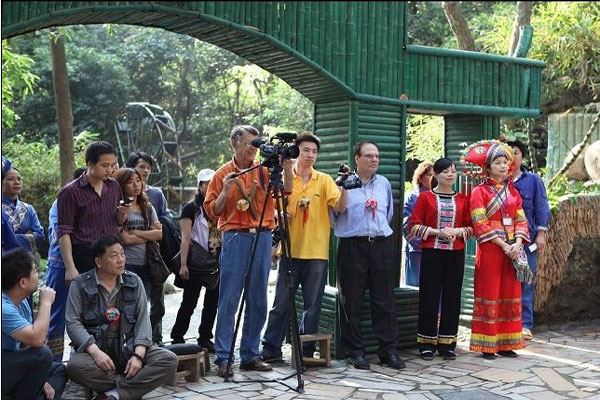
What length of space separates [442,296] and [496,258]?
0.48m

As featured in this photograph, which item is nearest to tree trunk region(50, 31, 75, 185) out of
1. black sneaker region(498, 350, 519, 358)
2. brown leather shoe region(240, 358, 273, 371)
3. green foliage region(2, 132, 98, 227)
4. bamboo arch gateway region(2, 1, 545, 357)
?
green foliage region(2, 132, 98, 227)

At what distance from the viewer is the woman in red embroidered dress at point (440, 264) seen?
5.93m

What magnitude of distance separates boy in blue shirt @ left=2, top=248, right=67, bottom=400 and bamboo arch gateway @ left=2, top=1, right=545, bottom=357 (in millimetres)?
1630

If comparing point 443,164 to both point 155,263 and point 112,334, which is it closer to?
point 155,263

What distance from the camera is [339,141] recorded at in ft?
20.0

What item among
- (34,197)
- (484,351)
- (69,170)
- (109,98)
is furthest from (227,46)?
(109,98)

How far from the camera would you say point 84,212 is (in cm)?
500

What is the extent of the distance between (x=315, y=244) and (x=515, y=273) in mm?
1558

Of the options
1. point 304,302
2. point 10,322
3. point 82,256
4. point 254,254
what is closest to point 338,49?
point 254,254

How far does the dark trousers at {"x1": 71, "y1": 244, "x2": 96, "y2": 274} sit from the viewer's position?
502cm

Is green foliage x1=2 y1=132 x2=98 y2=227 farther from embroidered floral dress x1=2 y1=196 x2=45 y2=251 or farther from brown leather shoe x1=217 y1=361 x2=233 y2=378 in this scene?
brown leather shoe x1=217 y1=361 x2=233 y2=378

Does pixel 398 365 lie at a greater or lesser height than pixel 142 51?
lesser

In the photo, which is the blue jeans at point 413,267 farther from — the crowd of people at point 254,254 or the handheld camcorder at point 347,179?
the handheld camcorder at point 347,179

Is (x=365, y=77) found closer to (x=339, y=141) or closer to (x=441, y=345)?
(x=339, y=141)
